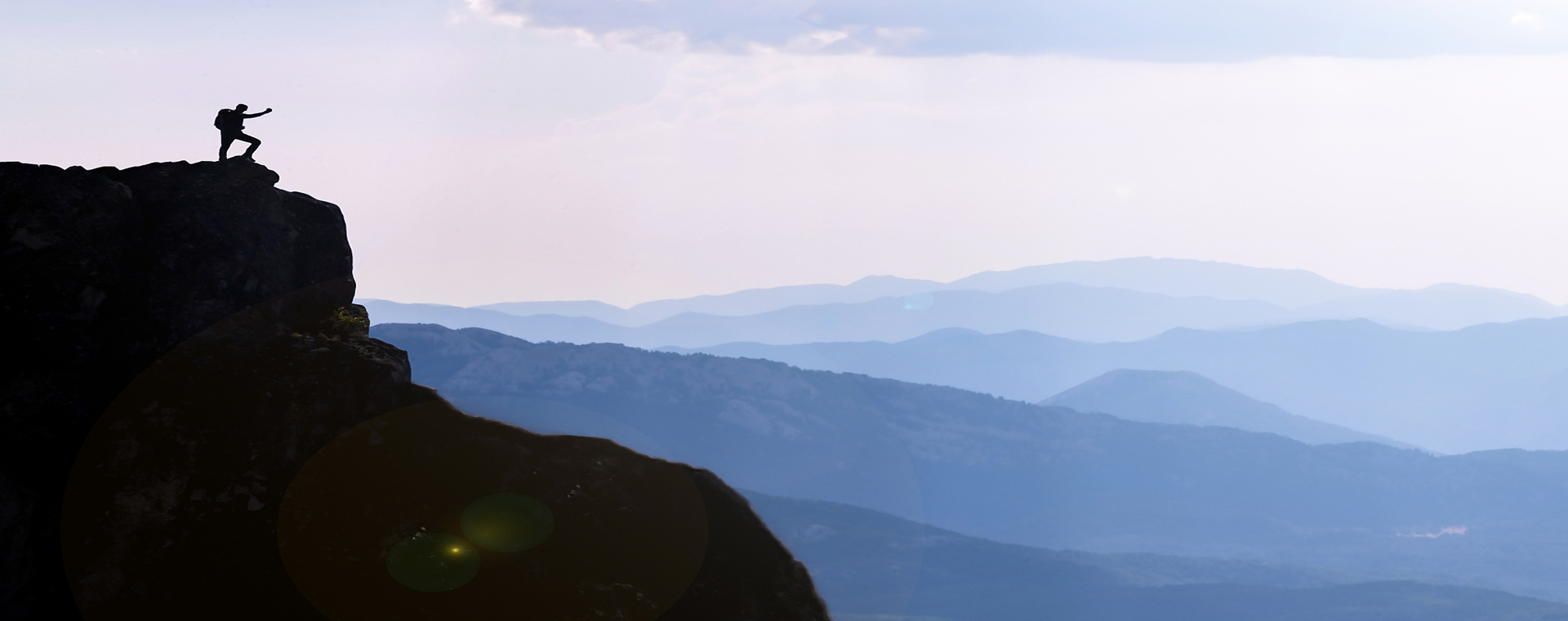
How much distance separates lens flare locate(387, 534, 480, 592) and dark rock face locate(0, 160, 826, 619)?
18cm

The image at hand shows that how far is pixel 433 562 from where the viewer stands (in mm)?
20750

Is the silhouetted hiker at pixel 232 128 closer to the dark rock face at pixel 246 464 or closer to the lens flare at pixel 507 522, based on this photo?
the dark rock face at pixel 246 464

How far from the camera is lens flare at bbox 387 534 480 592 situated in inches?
805

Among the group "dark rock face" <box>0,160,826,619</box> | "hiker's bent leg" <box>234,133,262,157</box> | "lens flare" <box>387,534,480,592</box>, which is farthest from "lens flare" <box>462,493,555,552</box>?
"hiker's bent leg" <box>234,133,262,157</box>

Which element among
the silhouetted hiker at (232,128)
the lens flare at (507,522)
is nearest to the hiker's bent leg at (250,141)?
the silhouetted hiker at (232,128)

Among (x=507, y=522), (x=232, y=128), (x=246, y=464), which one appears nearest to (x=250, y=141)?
(x=232, y=128)

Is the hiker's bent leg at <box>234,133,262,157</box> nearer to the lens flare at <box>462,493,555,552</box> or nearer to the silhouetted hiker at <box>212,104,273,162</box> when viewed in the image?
the silhouetted hiker at <box>212,104,273,162</box>

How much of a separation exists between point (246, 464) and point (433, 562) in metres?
4.05

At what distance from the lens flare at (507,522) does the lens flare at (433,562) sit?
1.20ft

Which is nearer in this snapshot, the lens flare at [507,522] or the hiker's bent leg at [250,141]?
the lens flare at [507,522]

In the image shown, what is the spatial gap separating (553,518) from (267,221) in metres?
9.79

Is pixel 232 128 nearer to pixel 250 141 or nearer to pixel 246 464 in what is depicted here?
pixel 250 141

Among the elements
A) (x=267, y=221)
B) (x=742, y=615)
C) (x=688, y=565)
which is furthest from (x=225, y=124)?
(x=742, y=615)

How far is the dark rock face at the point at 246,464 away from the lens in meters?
19.6
